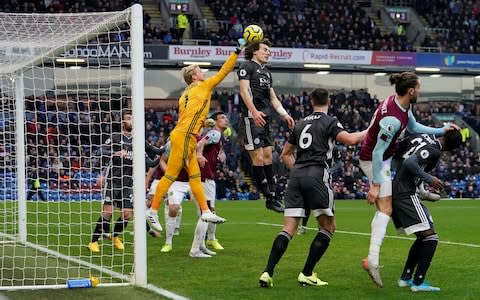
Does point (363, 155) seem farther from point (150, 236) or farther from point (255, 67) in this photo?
point (150, 236)

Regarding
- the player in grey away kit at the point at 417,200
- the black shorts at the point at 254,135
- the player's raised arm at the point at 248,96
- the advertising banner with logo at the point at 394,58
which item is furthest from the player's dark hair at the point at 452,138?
the advertising banner with logo at the point at 394,58

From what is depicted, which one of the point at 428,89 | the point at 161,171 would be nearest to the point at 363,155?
the point at 161,171

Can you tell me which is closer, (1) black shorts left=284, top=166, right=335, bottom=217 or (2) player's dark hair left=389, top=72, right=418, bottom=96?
Result: (2) player's dark hair left=389, top=72, right=418, bottom=96

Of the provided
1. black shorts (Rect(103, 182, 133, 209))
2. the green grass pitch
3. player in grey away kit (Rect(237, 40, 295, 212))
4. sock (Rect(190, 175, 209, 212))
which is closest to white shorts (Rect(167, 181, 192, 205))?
black shorts (Rect(103, 182, 133, 209))

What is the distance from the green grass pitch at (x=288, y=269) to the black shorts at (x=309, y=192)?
0.79 metres

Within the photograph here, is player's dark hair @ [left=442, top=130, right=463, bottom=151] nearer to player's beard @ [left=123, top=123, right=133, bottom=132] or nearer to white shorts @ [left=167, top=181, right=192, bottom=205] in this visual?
white shorts @ [left=167, top=181, right=192, bottom=205]

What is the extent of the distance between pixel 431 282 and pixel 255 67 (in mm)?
4087

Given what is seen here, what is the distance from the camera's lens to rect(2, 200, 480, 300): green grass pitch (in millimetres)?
7492

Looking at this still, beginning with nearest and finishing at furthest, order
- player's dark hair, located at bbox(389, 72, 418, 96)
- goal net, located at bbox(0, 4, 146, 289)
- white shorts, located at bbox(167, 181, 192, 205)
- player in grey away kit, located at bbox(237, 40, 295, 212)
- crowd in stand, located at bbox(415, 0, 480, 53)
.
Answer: player's dark hair, located at bbox(389, 72, 418, 96) → goal net, located at bbox(0, 4, 146, 289) → player in grey away kit, located at bbox(237, 40, 295, 212) → white shorts, located at bbox(167, 181, 192, 205) → crowd in stand, located at bbox(415, 0, 480, 53)

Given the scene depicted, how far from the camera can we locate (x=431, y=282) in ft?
27.2

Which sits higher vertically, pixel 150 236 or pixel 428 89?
pixel 428 89

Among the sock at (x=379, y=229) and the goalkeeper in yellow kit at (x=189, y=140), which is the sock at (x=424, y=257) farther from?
the goalkeeper in yellow kit at (x=189, y=140)

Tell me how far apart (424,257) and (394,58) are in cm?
3603

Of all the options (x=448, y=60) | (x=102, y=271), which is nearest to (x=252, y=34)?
(x=102, y=271)
